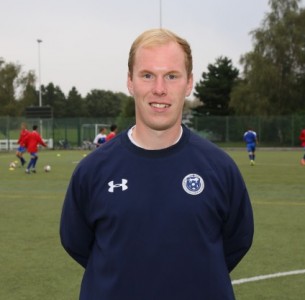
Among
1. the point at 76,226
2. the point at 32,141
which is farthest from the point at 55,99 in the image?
the point at 76,226

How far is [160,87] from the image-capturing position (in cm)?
240

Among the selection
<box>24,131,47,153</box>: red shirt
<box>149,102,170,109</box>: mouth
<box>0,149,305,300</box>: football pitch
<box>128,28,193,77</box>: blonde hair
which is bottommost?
<box>0,149,305,300</box>: football pitch

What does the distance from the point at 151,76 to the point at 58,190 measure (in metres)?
14.1

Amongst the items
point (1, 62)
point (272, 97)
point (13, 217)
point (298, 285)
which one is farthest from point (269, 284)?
point (1, 62)

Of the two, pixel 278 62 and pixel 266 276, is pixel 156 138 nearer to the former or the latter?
pixel 266 276

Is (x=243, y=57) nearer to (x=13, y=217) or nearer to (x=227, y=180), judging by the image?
(x=13, y=217)

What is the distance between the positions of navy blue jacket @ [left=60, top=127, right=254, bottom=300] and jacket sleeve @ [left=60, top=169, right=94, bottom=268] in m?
0.05

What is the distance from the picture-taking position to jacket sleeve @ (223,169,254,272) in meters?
2.59

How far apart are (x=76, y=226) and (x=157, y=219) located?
465mm

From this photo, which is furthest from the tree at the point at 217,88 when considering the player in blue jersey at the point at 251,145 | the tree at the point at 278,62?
the player in blue jersey at the point at 251,145

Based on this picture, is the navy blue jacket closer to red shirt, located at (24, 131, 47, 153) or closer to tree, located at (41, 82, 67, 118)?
red shirt, located at (24, 131, 47, 153)

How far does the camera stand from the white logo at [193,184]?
2.39m

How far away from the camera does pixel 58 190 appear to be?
53.3ft

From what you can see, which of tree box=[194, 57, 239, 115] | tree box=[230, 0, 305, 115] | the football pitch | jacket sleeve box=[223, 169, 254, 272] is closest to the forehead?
jacket sleeve box=[223, 169, 254, 272]
